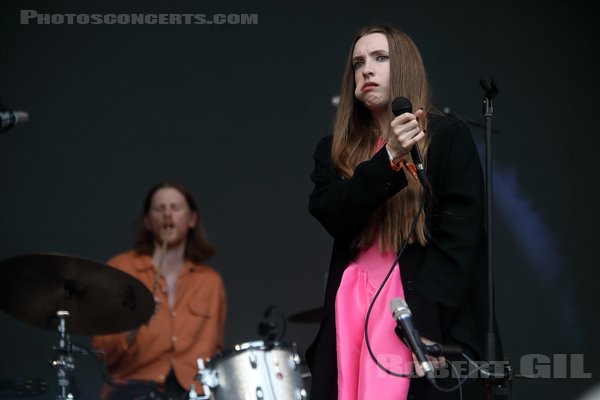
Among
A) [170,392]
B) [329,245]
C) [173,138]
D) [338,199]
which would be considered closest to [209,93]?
[173,138]

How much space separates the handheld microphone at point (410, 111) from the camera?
2516mm

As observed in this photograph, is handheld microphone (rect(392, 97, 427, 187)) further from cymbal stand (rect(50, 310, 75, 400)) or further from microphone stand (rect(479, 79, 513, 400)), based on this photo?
cymbal stand (rect(50, 310, 75, 400))

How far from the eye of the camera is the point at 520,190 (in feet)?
17.9

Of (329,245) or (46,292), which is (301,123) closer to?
(329,245)

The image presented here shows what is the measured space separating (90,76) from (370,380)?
3.42 meters

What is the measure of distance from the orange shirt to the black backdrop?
195mm

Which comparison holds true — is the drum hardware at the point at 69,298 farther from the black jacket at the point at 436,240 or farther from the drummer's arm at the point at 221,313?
the black jacket at the point at 436,240

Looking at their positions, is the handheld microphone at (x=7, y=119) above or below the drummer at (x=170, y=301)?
above

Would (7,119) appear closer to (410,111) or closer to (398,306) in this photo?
(410,111)

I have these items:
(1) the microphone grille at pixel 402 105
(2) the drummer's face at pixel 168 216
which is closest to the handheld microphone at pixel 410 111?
(1) the microphone grille at pixel 402 105

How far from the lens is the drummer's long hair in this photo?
5555 millimetres

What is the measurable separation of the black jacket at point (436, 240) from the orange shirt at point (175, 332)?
2.44 meters

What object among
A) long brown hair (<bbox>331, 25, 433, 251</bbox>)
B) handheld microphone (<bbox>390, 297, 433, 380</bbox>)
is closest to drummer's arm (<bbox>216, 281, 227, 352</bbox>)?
long brown hair (<bbox>331, 25, 433, 251</bbox>)

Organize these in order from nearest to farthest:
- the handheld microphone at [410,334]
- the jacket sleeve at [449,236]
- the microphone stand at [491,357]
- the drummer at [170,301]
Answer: the handheld microphone at [410,334] < the microphone stand at [491,357] < the jacket sleeve at [449,236] < the drummer at [170,301]
